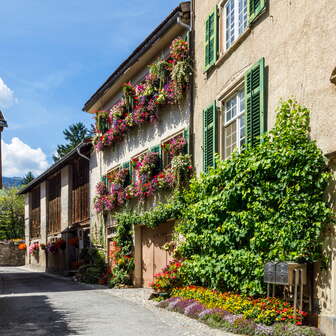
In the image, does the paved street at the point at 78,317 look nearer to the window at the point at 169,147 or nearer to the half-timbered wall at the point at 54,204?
the window at the point at 169,147

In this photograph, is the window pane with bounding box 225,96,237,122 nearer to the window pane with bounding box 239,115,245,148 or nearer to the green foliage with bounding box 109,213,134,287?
the window pane with bounding box 239,115,245,148

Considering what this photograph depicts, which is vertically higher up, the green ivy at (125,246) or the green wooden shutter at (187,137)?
the green wooden shutter at (187,137)

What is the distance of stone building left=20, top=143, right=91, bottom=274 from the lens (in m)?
24.1

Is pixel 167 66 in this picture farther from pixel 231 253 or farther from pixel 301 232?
pixel 301 232

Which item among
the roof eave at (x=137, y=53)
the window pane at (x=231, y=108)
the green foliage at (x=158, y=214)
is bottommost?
the green foliage at (x=158, y=214)

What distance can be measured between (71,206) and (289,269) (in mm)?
18906

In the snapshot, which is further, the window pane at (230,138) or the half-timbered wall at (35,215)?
the half-timbered wall at (35,215)

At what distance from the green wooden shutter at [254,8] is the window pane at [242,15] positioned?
1.77ft

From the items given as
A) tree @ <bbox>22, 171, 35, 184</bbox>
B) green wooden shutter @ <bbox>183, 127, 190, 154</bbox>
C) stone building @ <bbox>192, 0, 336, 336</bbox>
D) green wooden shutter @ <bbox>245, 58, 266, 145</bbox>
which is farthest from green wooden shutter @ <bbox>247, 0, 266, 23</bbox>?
tree @ <bbox>22, 171, 35, 184</bbox>

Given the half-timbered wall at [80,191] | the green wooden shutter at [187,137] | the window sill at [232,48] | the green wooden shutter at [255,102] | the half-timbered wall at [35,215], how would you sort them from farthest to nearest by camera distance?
1. the half-timbered wall at [35,215]
2. the half-timbered wall at [80,191]
3. the green wooden shutter at [187,137]
4. the window sill at [232,48]
5. the green wooden shutter at [255,102]

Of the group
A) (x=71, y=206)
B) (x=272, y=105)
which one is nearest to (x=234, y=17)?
(x=272, y=105)

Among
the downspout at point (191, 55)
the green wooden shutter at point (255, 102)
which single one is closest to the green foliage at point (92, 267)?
the downspout at point (191, 55)

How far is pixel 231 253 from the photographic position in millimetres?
10258

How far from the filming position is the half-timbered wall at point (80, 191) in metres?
23.7
